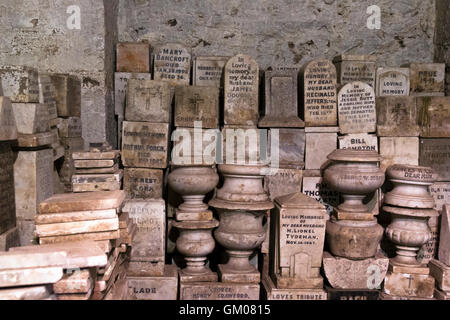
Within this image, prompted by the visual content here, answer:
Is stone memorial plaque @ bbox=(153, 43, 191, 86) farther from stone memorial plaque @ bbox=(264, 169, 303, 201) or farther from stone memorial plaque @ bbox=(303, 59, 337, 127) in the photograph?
stone memorial plaque @ bbox=(264, 169, 303, 201)

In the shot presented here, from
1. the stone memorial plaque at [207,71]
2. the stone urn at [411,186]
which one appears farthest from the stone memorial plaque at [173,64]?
the stone urn at [411,186]

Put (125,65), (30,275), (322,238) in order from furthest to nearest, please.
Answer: (125,65), (322,238), (30,275)

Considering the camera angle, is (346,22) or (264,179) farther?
(346,22)

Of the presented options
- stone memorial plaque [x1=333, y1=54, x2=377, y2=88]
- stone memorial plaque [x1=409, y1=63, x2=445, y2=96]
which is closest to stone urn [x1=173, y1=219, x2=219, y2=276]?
stone memorial plaque [x1=333, y1=54, x2=377, y2=88]

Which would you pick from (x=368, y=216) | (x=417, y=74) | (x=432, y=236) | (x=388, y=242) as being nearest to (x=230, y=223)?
(x=368, y=216)

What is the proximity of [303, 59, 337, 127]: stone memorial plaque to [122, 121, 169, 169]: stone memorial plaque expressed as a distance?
139cm

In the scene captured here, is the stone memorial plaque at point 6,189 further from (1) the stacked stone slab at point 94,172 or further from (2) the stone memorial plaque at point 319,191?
(2) the stone memorial plaque at point 319,191

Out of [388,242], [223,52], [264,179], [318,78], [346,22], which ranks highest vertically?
[346,22]

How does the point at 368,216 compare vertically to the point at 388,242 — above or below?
above

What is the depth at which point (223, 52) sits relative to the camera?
5.53m

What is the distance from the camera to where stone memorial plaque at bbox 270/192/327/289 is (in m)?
4.09

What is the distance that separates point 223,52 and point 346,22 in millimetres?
1450

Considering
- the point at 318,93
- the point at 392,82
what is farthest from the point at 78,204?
the point at 392,82

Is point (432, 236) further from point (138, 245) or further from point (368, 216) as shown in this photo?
point (138, 245)
